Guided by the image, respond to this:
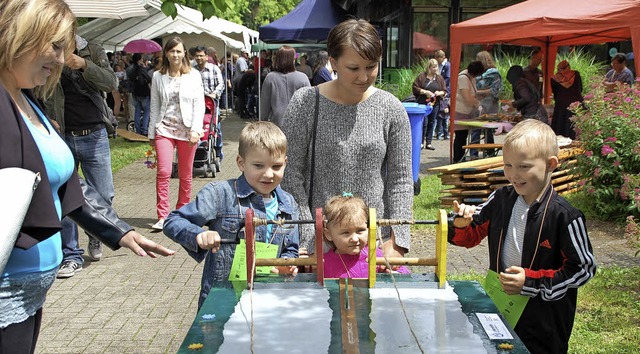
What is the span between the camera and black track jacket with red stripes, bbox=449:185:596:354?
310cm

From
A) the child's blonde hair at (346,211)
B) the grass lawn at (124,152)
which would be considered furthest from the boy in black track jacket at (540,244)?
the grass lawn at (124,152)

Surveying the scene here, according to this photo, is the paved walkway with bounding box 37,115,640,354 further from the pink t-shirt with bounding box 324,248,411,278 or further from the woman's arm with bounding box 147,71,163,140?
the pink t-shirt with bounding box 324,248,411,278

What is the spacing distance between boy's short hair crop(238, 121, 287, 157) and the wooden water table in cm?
59

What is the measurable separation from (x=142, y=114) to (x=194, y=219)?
17.6 m

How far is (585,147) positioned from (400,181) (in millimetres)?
6162

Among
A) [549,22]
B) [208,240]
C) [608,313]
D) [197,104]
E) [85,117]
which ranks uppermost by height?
[549,22]

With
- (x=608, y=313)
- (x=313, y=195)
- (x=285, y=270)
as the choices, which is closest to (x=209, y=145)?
(x=608, y=313)

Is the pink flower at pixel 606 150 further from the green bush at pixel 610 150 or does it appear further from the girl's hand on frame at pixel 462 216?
the girl's hand on frame at pixel 462 216

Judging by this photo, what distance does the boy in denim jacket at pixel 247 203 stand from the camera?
3502 mm

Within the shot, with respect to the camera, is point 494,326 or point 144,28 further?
point 144,28

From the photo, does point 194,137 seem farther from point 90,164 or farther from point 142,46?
point 142,46

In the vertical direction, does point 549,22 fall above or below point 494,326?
above

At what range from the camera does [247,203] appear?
3566 mm

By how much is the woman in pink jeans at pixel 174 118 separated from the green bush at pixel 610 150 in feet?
14.5
